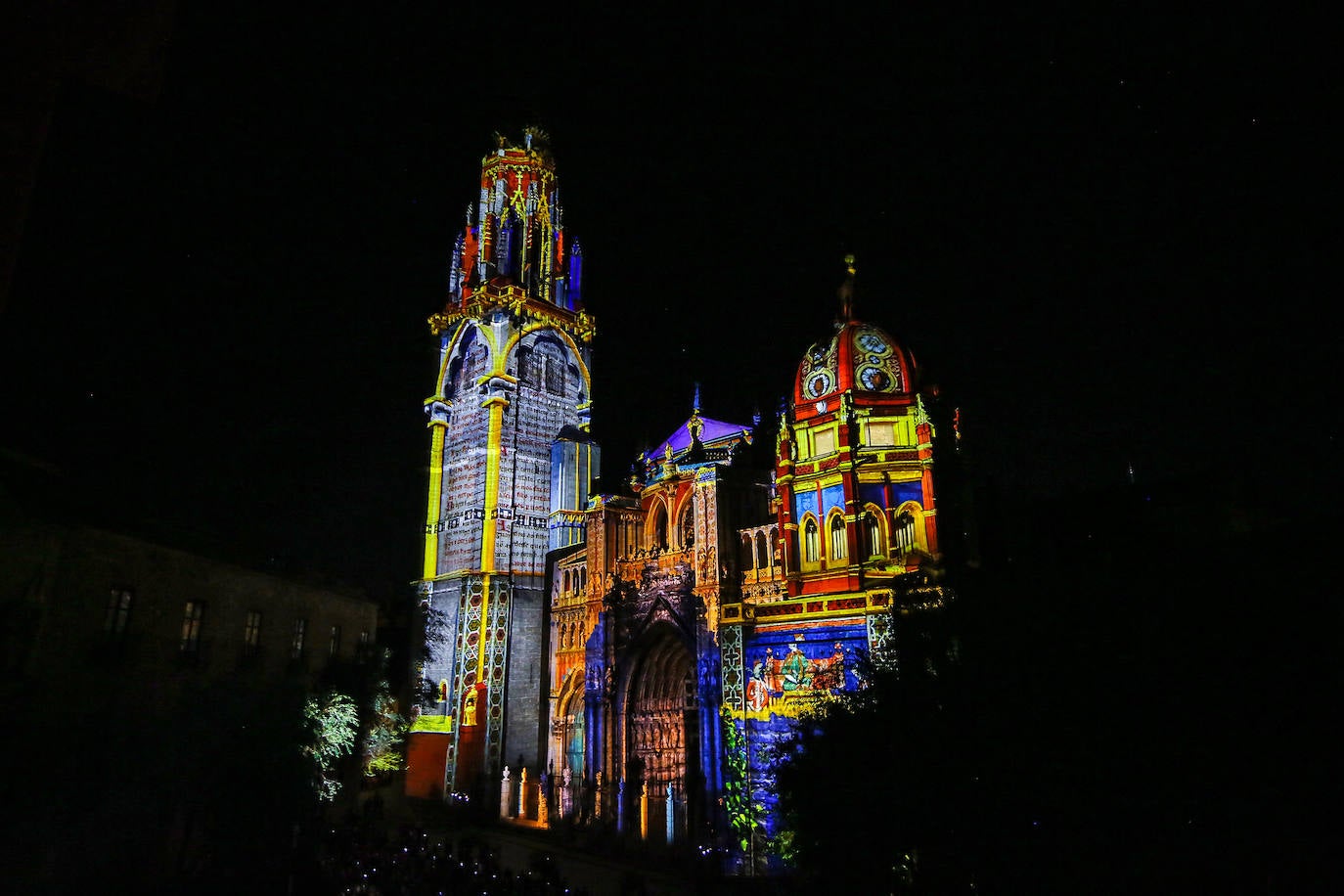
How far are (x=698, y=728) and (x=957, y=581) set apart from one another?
15585mm

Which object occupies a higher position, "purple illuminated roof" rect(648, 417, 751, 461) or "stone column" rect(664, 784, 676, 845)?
"purple illuminated roof" rect(648, 417, 751, 461)

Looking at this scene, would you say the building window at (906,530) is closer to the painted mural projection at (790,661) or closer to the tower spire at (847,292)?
the painted mural projection at (790,661)

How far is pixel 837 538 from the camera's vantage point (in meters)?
31.7

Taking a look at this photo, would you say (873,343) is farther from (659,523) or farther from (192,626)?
(192,626)

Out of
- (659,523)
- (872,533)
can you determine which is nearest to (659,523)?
(659,523)

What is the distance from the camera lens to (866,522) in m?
31.5

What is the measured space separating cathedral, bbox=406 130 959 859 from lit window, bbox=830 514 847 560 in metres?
0.13

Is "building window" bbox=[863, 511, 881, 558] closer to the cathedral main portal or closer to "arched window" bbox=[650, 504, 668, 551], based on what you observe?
the cathedral main portal

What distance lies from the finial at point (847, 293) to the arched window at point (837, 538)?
9315 mm

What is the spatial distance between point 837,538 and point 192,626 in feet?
69.7

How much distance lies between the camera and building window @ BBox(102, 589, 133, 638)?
1872 cm

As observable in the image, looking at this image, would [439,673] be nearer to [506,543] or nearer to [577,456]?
[506,543]

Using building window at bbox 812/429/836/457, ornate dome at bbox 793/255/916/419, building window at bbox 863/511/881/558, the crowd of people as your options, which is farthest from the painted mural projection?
the crowd of people

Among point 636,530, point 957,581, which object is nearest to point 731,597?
point 636,530
